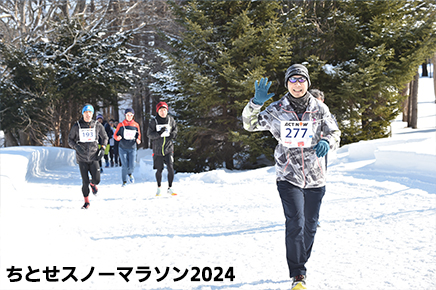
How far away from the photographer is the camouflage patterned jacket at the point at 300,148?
3.79 m

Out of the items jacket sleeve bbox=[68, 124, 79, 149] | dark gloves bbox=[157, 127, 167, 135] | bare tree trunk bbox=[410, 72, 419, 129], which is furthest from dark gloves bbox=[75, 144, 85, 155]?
bare tree trunk bbox=[410, 72, 419, 129]

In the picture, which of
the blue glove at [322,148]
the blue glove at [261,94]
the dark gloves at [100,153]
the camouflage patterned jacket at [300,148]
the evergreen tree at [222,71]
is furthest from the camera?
the evergreen tree at [222,71]

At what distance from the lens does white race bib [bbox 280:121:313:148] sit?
377 cm

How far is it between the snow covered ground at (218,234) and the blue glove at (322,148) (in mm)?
1191

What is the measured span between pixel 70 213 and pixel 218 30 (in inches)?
379

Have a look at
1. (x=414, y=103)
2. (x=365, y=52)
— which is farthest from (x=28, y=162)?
(x=414, y=103)

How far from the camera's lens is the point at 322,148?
3691mm

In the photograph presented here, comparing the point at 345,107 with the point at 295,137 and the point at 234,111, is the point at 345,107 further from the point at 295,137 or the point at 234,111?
the point at 295,137

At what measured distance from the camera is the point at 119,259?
4660 millimetres

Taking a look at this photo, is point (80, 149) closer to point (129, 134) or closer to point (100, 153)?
point (100, 153)

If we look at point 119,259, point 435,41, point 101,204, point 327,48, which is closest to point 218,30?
point 327,48

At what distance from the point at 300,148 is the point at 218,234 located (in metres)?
2.38

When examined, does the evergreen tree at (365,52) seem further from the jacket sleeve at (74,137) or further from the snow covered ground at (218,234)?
the jacket sleeve at (74,137)

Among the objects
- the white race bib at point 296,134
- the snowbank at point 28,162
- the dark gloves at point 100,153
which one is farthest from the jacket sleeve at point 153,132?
the white race bib at point 296,134
